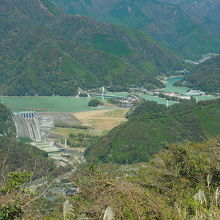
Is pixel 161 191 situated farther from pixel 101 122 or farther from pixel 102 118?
pixel 102 118

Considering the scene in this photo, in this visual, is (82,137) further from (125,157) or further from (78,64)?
(78,64)

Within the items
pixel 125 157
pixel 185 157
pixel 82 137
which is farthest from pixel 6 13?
pixel 185 157

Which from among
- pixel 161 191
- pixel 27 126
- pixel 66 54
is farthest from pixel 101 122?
pixel 161 191

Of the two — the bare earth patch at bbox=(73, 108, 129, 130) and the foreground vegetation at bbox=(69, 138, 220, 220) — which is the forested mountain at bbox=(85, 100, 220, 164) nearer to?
the bare earth patch at bbox=(73, 108, 129, 130)

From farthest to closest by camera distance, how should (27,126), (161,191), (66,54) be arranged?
(66,54)
(27,126)
(161,191)

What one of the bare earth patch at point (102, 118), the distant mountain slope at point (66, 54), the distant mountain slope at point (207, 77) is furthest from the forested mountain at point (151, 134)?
the distant mountain slope at point (207, 77)

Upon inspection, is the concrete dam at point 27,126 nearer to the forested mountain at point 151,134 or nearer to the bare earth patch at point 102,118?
the bare earth patch at point 102,118

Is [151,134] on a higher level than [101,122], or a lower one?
lower
